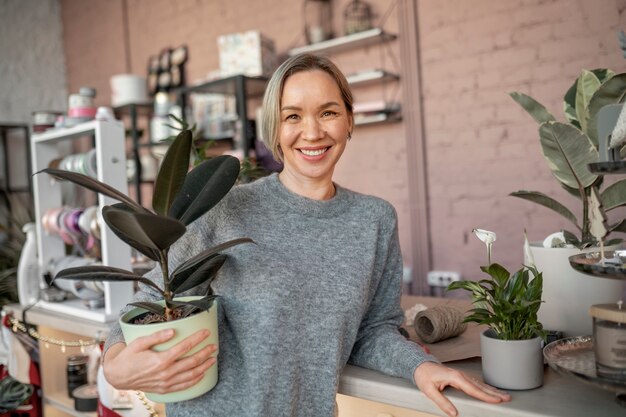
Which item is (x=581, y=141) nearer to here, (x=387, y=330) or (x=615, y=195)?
(x=615, y=195)

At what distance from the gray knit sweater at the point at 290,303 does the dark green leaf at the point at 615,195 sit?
0.49 meters

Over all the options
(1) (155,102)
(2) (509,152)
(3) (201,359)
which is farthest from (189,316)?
(1) (155,102)

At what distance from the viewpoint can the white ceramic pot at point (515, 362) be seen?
0.92m

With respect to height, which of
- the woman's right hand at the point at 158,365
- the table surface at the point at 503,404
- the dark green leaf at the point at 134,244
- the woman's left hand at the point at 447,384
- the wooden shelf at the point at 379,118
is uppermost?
the wooden shelf at the point at 379,118

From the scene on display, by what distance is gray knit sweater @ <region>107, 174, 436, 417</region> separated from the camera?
1.03 m

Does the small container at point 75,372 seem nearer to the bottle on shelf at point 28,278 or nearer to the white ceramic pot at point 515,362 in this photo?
the bottle on shelf at point 28,278

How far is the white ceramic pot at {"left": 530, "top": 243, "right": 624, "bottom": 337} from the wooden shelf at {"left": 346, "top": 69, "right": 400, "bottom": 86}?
209cm

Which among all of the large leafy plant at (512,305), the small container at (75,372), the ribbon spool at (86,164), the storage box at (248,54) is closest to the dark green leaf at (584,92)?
the large leafy plant at (512,305)

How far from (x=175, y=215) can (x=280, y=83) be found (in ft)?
1.18

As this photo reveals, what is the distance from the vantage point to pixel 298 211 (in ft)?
3.75

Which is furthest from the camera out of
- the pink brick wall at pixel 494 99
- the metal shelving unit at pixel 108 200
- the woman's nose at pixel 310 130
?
the pink brick wall at pixel 494 99

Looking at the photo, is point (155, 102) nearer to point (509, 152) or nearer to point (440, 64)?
point (440, 64)

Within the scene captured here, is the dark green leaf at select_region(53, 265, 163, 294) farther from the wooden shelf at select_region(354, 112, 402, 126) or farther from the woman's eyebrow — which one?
the wooden shelf at select_region(354, 112, 402, 126)

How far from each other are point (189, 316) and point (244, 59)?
9.41 feet
